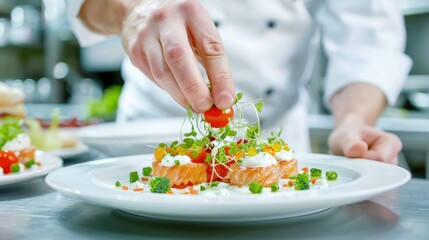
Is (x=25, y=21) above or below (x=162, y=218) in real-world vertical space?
above

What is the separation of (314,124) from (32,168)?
233 centimetres

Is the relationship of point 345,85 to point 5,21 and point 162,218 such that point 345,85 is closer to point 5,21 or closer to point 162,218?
point 162,218

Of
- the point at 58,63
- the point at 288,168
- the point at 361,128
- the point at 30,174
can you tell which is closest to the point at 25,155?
the point at 30,174

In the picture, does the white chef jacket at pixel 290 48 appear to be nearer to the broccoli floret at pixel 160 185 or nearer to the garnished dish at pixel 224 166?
the garnished dish at pixel 224 166

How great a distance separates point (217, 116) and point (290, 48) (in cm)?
116

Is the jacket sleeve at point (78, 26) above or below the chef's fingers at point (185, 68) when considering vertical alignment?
above

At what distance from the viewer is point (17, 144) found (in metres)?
1.22

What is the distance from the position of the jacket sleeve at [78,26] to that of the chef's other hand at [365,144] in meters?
0.84

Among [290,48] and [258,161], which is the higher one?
[290,48]

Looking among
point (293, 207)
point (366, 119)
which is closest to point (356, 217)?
point (293, 207)

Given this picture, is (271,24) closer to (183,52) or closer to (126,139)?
(126,139)

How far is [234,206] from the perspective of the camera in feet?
2.23

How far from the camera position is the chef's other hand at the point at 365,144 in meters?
1.19

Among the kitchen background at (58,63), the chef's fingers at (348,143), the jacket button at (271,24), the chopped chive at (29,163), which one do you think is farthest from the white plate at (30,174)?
the kitchen background at (58,63)
